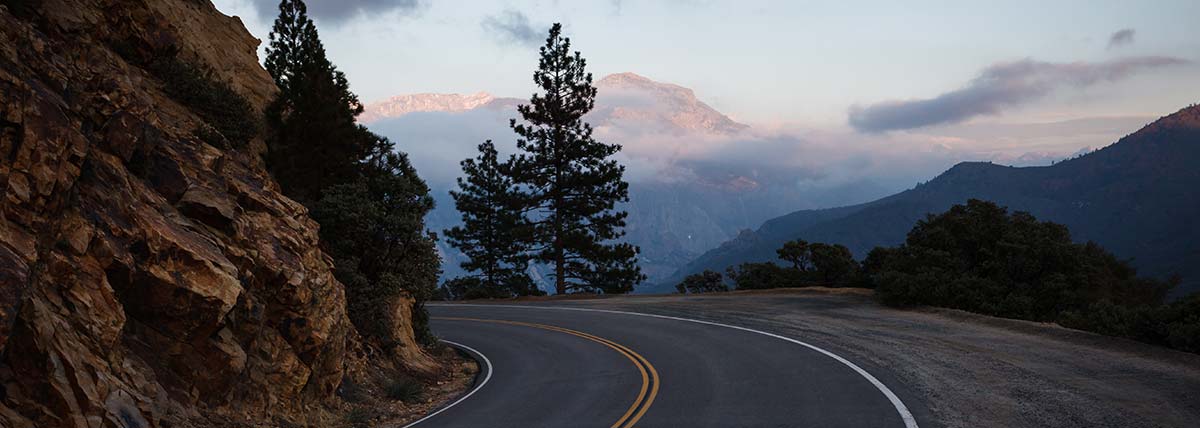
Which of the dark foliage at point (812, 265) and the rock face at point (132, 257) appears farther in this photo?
the dark foliage at point (812, 265)

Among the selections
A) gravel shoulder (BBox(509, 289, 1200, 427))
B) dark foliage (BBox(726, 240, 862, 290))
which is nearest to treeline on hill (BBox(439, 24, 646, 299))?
dark foliage (BBox(726, 240, 862, 290))

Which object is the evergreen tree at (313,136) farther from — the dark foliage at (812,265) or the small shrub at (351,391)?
the dark foliage at (812,265)

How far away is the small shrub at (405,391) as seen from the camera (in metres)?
17.1

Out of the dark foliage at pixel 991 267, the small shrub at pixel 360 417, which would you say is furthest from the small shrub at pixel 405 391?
the dark foliage at pixel 991 267

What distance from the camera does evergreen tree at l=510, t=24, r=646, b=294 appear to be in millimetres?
44562

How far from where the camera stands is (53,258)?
941 centimetres

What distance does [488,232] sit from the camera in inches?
2082

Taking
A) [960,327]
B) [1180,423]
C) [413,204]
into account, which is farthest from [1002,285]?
[413,204]

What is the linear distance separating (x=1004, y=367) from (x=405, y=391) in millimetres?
15006

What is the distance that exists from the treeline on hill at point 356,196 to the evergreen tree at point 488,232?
2408 centimetres

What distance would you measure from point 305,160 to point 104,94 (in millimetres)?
9505

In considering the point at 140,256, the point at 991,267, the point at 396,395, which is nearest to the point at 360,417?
the point at 396,395

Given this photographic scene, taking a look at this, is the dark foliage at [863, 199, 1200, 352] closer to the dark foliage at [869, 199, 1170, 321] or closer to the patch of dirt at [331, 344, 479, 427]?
the dark foliage at [869, 199, 1170, 321]

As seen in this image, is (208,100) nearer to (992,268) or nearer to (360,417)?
(360,417)
